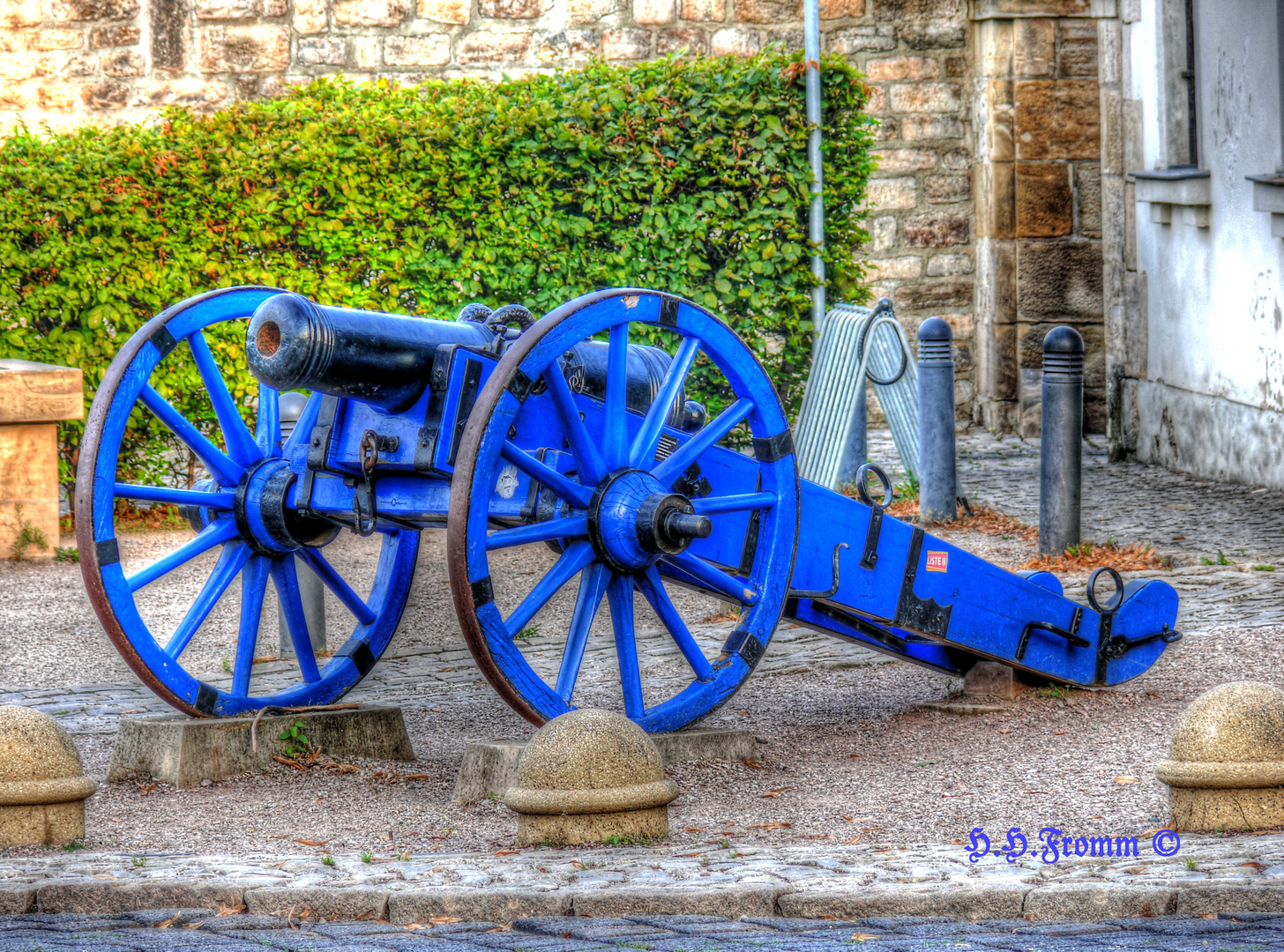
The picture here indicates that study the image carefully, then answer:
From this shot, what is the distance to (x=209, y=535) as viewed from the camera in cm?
508

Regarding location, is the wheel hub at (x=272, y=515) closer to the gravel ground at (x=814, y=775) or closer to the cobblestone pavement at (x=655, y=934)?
the gravel ground at (x=814, y=775)

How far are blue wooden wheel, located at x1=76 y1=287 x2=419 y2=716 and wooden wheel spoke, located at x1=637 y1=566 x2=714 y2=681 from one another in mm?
840

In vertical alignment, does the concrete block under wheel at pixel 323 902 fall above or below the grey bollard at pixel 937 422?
below

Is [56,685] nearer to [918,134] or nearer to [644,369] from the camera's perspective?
[644,369]

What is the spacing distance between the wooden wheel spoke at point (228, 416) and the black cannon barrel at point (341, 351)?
559 mm

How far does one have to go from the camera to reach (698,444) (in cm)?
489

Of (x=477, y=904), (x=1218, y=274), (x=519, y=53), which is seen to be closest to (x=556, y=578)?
(x=477, y=904)

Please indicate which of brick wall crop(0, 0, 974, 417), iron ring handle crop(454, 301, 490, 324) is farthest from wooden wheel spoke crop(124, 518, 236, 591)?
brick wall crop(0, 0, 974, 417)

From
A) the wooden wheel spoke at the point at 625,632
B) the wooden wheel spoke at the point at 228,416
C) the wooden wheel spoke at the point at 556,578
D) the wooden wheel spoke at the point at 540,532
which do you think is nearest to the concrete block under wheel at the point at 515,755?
the wooden wheel spoke at the point at 625,632

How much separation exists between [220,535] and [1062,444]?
3985 mm

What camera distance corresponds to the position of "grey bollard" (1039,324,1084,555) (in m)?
7.80

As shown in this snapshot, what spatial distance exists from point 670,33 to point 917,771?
8.24 meters

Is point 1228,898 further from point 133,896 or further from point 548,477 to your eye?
point 133,896

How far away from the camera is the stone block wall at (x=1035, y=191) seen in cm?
1201
